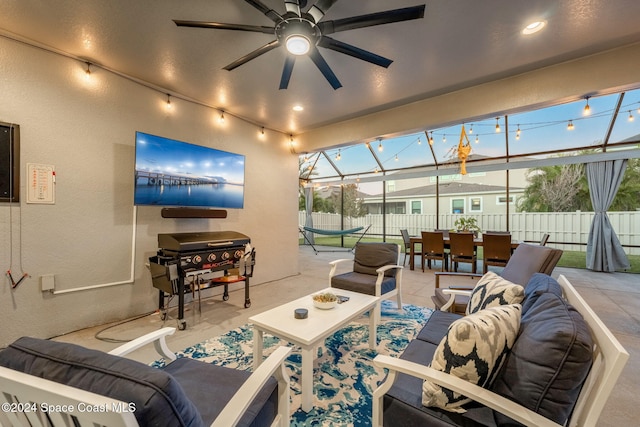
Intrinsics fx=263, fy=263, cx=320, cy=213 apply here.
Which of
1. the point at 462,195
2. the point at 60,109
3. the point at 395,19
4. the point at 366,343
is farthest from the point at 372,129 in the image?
the point at 462,195

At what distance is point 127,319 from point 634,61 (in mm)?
5468

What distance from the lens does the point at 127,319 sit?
281cm

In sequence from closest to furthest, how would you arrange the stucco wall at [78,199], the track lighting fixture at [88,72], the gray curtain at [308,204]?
the stucco wall at [78,199], the track lighting fixture at [88,72], the gray curtain at [308,204]

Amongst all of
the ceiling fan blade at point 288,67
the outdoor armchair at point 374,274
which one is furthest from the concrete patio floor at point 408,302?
the ceiling fan blade at point 288,67

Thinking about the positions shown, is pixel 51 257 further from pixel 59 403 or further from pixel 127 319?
pixel 59 403

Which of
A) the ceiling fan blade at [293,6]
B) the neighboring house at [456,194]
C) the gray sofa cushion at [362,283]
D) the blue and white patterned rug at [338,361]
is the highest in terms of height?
the ceiling fan blade at [293,6]

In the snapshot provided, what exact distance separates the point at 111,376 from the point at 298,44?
2073mm

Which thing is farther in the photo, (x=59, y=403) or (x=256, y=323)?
(x=256, y=323)

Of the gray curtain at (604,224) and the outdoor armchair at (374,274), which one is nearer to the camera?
the outdoor armchair at (374,274)

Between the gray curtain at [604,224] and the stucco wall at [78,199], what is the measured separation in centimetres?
721

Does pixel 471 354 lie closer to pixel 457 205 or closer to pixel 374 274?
pixel 374 274

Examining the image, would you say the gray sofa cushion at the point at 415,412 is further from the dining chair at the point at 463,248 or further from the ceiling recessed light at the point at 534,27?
the dining chair at the point at 463,248

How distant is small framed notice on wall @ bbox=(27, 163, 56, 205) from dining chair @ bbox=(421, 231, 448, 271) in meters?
5.36

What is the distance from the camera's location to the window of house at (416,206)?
846cm
